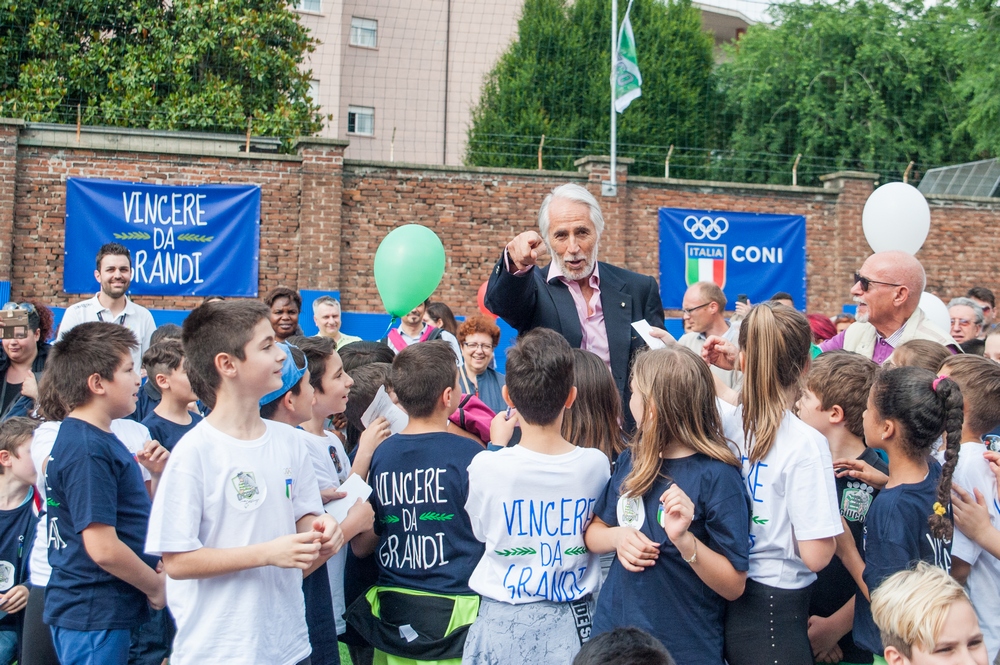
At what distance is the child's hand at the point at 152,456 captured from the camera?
11.0ft

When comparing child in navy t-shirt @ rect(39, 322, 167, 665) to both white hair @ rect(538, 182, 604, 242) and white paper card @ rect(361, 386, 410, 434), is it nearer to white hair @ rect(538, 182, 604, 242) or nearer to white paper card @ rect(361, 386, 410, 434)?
white paper card @ rect(361, 386, 410, 434)

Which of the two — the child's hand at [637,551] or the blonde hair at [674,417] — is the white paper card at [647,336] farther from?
the child's hand at [637,551]

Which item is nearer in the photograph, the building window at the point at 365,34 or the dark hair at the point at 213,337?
the dark hair at the point at 213,337

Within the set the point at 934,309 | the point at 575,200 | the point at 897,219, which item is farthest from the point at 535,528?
the point at 897,219

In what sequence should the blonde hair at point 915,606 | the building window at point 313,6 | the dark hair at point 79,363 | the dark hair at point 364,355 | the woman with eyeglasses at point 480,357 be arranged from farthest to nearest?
the building window at point 313,6 < the woman with eyeglasses at point 480,357 < the dark hair at point 364,355 < the dark hair at point 79,363 < the blonde hair at point 915,606

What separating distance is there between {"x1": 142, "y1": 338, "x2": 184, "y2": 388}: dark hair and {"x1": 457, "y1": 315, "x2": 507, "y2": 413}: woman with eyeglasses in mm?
2366

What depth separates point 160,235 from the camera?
10750mm

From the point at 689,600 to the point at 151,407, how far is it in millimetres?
3234

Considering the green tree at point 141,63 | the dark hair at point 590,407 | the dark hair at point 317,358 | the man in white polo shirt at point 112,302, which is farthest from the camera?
the green tree at point 141,63

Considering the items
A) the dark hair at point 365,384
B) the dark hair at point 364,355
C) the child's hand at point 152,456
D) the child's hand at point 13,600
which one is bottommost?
the child's hand at point 13,600

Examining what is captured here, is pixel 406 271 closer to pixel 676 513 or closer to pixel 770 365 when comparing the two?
pixel 770 365

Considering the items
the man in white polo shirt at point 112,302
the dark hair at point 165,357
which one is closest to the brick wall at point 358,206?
the man in white polo shirt at point 112,302

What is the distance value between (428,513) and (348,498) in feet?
0.95

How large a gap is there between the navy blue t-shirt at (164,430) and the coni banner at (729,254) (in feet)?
31.2
